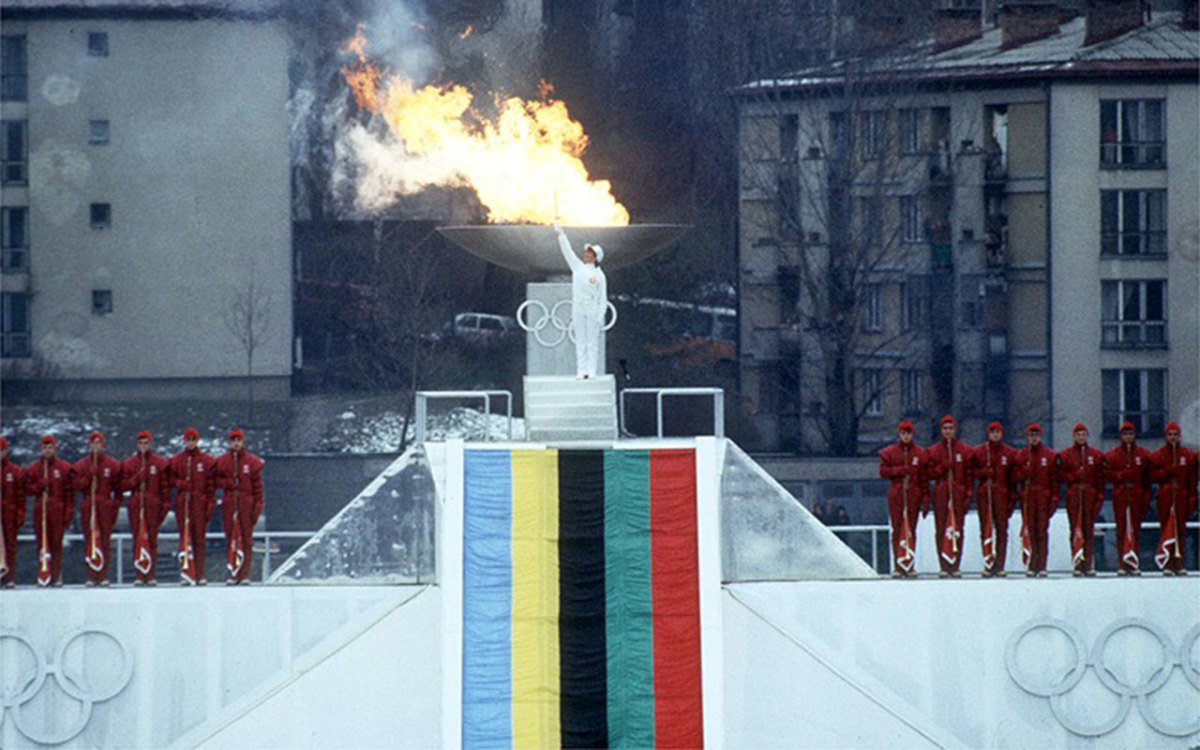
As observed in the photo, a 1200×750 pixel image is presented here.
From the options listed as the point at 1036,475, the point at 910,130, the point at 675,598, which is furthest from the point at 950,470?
the point at 910,130

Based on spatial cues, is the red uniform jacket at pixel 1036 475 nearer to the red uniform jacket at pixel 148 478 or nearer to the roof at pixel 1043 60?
the red uniform jacket at pixel 148 478

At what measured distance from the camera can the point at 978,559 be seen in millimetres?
27078

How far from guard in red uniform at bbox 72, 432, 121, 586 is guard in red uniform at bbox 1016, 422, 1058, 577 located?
32.1 feet

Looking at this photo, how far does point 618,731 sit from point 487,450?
319cm

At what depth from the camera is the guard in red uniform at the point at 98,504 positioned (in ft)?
83.7

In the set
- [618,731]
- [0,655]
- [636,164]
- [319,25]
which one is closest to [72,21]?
[319,25]

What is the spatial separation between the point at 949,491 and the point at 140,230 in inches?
1109

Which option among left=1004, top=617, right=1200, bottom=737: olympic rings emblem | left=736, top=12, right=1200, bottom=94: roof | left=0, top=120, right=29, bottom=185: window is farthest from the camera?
left=0, top=120, right=29, bottom=185: window

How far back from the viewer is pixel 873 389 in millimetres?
49156

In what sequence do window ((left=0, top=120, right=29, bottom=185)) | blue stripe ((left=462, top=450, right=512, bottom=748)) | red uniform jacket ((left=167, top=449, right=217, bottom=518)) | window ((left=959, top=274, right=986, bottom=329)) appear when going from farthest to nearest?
window ((left=959, top=274, right=986, bottom=329)), window ((left=0, top=120, right=29, bottom=185)), red uniform jacket ((left=167, top=449, right=217, bottom=518)), blue stripe ((left=462, top=450, right=512, bottom=748))

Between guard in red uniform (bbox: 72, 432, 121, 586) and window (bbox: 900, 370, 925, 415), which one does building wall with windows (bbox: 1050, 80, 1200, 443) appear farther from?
guard in red uniform (bbox: 72, 432, 121, 586)

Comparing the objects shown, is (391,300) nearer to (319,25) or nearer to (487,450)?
(319,25)

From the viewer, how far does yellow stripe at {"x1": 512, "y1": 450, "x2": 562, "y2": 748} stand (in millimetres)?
24000

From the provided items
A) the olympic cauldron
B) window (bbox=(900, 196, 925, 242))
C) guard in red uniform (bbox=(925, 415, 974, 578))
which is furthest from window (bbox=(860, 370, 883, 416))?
guard in red uniform (bbox=(925, 415, 974, 578))
